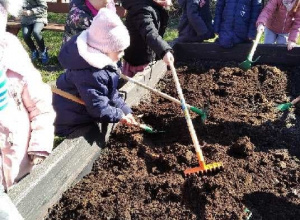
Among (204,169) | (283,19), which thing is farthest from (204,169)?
(283,19)

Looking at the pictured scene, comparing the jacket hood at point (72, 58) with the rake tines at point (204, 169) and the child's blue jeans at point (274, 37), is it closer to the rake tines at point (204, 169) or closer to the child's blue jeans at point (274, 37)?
the rake tines at point (204, 169)

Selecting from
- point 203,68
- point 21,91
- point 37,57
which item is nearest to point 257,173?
point 21,91

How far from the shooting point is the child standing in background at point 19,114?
191 cm

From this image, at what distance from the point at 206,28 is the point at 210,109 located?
143 cm

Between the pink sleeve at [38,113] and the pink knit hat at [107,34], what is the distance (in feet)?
2.07

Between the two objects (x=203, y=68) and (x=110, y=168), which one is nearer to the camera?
(x=110, y=168)

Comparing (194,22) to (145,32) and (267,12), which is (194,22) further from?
(145,32)

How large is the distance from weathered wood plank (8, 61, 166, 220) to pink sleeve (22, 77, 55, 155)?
280 mm

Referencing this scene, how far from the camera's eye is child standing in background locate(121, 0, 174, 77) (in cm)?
369

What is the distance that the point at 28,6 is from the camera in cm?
639

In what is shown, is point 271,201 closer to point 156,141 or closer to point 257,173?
point 257,173

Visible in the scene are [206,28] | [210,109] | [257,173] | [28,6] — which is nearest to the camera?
[257,173]

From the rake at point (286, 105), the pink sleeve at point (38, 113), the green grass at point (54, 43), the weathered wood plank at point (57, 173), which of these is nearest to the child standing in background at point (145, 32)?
the weathered wood plank at point (57, 173)

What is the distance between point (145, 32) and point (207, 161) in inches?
57.0
